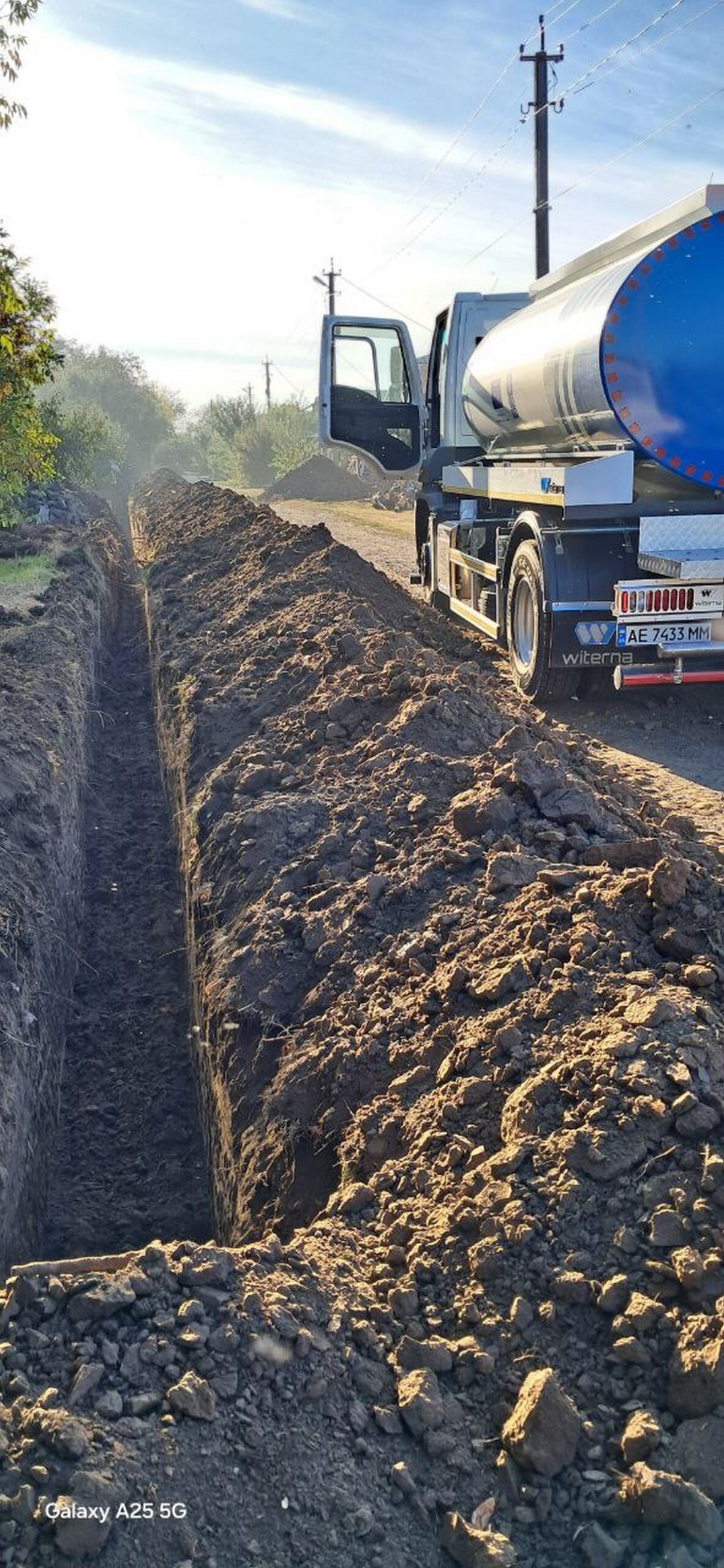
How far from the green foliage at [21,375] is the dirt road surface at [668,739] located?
182 inches

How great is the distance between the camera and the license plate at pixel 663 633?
27.2 feet

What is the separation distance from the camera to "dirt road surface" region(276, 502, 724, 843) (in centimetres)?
722

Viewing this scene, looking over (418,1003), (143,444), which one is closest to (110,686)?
(418,1003)

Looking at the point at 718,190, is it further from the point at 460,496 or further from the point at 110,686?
Result: the point at 110,686

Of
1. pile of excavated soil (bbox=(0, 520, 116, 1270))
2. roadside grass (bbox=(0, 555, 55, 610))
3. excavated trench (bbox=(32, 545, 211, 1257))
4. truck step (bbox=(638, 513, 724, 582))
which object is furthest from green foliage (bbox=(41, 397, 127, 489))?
truck step (bbox=(638, 513, 724, 582))

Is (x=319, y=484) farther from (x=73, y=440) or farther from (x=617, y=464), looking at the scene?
(x=617, y=464)

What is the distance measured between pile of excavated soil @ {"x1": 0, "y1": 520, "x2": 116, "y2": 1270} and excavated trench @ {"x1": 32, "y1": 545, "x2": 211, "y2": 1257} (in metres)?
0.14

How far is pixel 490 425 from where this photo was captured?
11602 mm

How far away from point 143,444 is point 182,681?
85470 mm

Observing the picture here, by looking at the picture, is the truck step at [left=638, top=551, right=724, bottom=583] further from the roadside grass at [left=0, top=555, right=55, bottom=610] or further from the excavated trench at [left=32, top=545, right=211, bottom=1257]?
the roadside grass at [left=0, top=555, right=55, bottom=610]

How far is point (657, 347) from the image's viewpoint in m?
7.95

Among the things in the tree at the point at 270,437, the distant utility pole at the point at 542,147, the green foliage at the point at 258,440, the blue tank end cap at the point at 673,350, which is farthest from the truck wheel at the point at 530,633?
the tree at the point at 270,437

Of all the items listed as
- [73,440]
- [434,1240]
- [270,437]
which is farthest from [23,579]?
[270,437]

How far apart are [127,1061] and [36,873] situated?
117 cm
